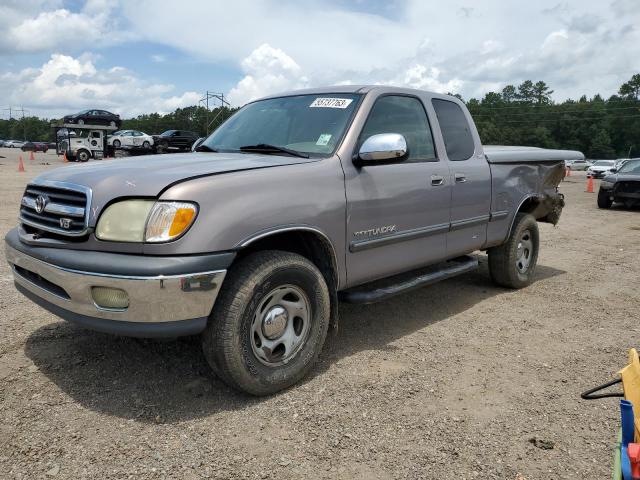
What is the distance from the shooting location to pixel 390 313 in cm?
479

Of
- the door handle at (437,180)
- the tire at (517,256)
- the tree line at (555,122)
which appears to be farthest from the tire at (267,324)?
the tree line at (555,122)

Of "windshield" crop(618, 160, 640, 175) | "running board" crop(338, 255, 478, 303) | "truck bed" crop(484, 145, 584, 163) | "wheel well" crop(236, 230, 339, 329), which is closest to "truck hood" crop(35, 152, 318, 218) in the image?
"wheel well" crop(236, 230, 339, 329)

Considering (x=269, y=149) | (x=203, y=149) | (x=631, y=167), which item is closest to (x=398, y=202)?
(x=269, y=149)

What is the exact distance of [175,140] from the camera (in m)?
32.9

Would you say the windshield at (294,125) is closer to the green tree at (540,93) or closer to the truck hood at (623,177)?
the truck hood at (623,177)

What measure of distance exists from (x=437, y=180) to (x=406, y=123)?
52 centimetres

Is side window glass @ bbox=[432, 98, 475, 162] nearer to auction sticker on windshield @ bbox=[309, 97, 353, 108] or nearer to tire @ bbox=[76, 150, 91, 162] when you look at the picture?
auction sticker on windshield @ bbox=[309, 97, 353, 108]

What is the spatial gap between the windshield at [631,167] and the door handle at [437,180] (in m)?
13.0

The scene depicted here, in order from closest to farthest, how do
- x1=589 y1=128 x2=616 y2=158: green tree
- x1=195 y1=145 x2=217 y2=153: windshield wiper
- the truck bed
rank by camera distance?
x1=195 y1=145 x2=217 y2=153: windshield wiper
the truck bed
x1=589 y1=128 x2=616 y2=158: green tree

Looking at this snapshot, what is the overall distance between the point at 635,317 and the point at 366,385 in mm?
3057

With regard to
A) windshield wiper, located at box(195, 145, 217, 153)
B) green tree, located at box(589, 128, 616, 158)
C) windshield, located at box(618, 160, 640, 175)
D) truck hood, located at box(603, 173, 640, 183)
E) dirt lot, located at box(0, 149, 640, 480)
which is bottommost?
dirt lot, located at box(0, 149, 640, 480)

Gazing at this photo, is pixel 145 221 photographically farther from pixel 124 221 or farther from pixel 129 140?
pixel 129 140

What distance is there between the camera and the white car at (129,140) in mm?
33531

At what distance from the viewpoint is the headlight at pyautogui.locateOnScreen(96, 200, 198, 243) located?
8.71 ft
